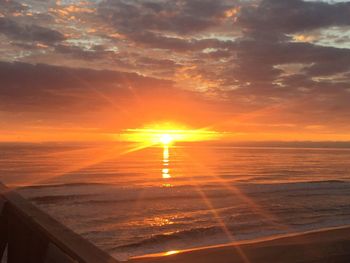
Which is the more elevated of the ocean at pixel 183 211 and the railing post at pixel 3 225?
the railing post at pixel 3 225

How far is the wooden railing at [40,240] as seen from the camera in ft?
6.73

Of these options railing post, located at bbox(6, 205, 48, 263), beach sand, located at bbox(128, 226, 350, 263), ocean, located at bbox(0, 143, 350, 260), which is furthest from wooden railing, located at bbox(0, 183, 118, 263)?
ocean, located at bbox(0, 143, 350, 260)

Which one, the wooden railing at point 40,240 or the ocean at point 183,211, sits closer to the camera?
the wooden railing at point 40,240

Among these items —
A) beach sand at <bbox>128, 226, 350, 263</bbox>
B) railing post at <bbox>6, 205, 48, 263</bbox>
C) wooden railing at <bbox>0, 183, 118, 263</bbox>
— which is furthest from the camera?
beach sand at <bbox>128, 226, 350, 263</bbox>

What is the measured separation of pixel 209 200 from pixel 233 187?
24.3 feet

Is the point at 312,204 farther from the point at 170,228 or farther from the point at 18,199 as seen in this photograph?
the point at 18,199

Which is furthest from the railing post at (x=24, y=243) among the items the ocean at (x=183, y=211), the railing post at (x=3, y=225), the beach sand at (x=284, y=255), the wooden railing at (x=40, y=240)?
the ocean at (x=183, y=211)

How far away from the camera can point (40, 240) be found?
233 cm

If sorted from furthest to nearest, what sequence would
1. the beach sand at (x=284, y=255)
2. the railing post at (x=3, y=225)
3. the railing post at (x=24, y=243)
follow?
the beach sand at (x=284, y=255) → the railing post at (x=3, y=225) → the railing post at (x=24, y=243)

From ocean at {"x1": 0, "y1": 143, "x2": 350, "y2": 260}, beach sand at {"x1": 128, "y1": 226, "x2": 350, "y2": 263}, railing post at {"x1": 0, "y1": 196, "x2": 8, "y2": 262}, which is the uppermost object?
railing post at {"x1": 0, "y1": 196, "x2": 8, "y2": 262}

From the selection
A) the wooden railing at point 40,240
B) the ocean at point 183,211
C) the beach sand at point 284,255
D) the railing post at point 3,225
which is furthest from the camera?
the ocean at point 183,211

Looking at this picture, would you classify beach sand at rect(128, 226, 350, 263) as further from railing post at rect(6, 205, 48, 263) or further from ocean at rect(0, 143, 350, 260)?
ocean at rect(0, 143, 350, 260)

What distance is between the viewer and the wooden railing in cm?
205

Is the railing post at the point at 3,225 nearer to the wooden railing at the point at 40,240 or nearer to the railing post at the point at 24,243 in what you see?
the wooden railing at the point at 40,240
